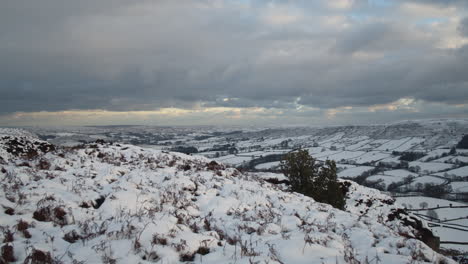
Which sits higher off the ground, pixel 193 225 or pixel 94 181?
pixel 94 181

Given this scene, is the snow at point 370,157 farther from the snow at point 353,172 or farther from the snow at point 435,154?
the snow at point 435,154

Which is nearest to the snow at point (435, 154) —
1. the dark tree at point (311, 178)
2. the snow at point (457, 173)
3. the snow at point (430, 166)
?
the snow at point (430, 166)

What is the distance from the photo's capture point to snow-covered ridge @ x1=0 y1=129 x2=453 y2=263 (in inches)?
185

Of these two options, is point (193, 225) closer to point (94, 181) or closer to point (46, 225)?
point (46, 225)

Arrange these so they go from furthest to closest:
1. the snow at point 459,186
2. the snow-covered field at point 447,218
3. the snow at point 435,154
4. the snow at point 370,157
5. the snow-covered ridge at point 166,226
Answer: the snow at point 435,154 → the snow at point 370,157 → the snow at point 459,186 → the snow-covered field at point 447,218 → the snow-covered ridge at point 166,226

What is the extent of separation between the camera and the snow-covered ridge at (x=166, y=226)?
15.4ft

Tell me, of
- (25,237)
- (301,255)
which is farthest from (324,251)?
(25,237)

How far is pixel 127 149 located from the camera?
18641 millimetres

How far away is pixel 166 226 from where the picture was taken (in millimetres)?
5754

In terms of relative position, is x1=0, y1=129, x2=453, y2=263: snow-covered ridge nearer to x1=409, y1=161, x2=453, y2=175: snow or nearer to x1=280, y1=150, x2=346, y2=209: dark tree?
x1=280, y1=150, x2=346, y2=209: dark tree

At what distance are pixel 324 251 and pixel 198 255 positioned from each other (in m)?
2.78

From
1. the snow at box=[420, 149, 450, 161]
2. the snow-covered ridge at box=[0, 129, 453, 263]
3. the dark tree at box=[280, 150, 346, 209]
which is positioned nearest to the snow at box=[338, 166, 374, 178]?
the snow at box=[420, 149, 450, 161]

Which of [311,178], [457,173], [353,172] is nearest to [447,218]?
[353,172]

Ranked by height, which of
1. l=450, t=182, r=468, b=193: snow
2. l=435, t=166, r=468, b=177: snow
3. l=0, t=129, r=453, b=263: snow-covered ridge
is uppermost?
l=0, t=129, r=453, b=263: snow-covered ridge
